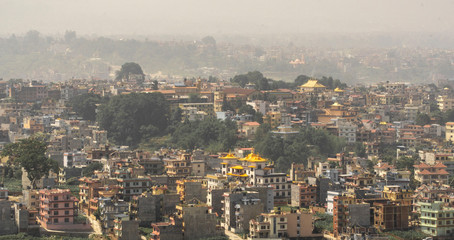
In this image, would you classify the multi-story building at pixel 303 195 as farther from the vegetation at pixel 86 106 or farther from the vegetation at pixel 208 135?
the vegetation at pixel 86 106

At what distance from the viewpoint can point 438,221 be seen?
119 feet

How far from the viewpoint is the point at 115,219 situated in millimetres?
35188

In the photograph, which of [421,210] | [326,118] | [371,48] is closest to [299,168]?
[421,210]

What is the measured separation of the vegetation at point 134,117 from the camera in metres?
60.1

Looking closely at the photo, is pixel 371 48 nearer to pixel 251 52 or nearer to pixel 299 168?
pixel 251 52

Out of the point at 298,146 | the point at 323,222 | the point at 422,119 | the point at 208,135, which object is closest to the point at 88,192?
the point at 323,222

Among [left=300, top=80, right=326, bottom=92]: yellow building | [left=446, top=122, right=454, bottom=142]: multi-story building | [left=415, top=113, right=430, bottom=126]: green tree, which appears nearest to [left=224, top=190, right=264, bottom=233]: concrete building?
[left=446, top=122, right=454, bottom=142]: multi-story building

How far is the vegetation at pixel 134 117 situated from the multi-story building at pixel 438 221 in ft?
83.2

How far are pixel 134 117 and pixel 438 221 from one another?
27773 mm

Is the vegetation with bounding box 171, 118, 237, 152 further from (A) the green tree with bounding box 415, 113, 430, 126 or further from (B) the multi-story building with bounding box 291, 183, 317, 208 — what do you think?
(B) the multi-story building with bounding box 291, 183, 317, 208

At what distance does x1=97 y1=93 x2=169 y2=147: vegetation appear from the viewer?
60.1 meters

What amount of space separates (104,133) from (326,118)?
45.1 feet

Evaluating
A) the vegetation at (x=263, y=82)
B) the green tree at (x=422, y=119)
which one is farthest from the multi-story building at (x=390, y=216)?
the vegetation at (x=263, y=82)

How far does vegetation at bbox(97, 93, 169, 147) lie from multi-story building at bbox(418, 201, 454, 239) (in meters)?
25.4
